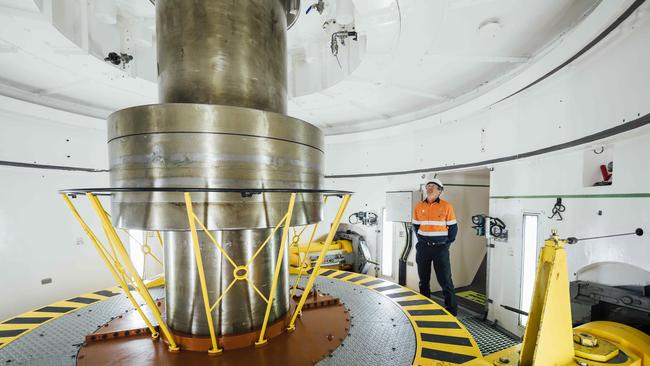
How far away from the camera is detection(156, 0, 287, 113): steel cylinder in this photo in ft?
6.55

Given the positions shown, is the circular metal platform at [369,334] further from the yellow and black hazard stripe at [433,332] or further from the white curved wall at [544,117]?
the white curved wall at [544,117]

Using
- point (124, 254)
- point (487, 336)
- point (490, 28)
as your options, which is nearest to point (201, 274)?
point (124, 254)

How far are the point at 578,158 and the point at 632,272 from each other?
48.8 inches

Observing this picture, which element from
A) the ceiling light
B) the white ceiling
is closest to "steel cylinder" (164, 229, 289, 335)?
the white ceiling

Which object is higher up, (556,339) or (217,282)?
(217,282)

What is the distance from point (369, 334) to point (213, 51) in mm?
2505

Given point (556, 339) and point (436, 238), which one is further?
point (436, 238)

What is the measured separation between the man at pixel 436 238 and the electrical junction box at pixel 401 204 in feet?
3.62

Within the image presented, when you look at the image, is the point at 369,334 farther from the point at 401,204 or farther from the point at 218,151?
the point at 401,204

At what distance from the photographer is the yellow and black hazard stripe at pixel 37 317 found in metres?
2.50

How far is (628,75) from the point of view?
96.3 inches

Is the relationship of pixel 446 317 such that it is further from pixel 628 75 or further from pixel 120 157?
pixel 120 157

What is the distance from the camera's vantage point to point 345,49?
3822mm

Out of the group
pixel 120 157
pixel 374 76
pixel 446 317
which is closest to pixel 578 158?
pixel 446 317
